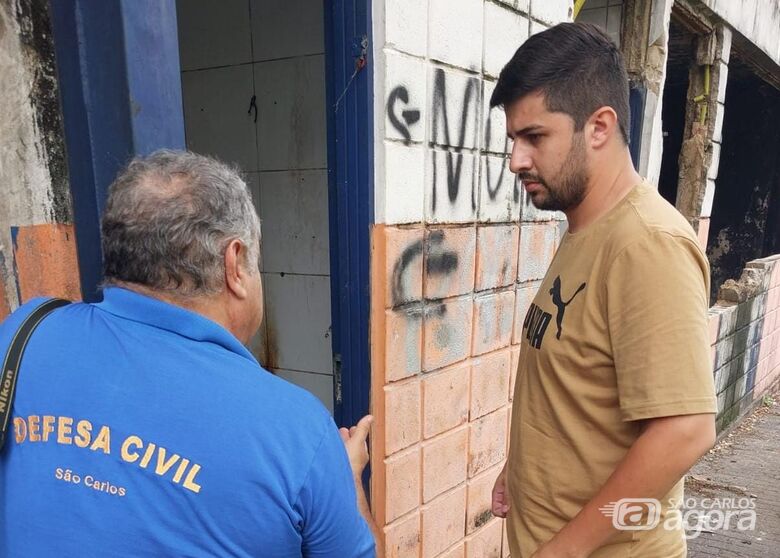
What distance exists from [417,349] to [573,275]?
0.88m

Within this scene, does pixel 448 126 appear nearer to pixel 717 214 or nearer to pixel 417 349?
pixel 417 349

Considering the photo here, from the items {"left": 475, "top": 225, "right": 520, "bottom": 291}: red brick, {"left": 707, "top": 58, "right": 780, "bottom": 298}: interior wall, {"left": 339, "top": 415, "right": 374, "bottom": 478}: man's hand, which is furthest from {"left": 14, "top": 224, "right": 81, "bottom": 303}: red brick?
{"left": 707, "top": 58, "right": 780, "bottom": 298}: interior wall

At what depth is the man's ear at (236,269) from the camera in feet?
3.28

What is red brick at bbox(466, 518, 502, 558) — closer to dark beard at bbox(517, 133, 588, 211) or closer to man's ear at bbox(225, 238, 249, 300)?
dark beard at bbox(517, 133, 588, 211)

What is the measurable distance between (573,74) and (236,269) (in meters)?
0.93

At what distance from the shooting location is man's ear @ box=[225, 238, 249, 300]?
999mm

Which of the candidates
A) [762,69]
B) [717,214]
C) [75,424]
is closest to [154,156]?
[75,424]

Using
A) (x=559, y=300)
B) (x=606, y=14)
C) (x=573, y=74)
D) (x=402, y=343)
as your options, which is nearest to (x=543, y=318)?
(x=559, y=300)

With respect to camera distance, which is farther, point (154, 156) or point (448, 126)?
point (448, 126)

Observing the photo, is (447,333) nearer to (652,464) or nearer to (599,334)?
(599,334)

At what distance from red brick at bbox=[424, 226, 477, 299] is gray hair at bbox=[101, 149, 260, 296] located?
3.81 ft

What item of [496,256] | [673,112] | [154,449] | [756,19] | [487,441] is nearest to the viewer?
[154,449]

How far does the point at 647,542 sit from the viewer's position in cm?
129

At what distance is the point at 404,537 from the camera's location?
2189mm
